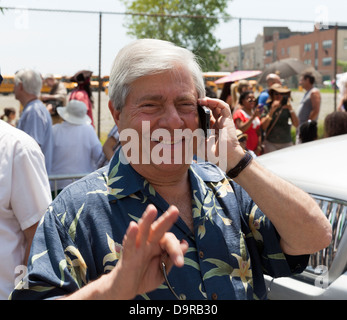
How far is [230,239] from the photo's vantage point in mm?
1771

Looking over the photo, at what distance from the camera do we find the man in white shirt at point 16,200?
7.33 ft

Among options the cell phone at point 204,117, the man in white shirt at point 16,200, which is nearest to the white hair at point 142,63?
the cell phone at point 204,117

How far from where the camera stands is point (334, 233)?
2941mm

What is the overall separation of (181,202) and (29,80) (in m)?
4.12

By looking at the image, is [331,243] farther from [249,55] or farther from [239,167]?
[249,55]

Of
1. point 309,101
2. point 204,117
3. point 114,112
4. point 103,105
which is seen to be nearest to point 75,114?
point 103,105

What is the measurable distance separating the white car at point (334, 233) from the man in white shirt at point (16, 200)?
1317mm

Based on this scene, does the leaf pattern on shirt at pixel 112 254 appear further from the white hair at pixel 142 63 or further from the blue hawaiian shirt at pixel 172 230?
the white hair at pixel 142 63

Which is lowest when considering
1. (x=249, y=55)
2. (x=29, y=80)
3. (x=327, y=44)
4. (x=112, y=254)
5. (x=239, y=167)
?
(x=112, y=254)

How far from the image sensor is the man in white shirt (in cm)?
223

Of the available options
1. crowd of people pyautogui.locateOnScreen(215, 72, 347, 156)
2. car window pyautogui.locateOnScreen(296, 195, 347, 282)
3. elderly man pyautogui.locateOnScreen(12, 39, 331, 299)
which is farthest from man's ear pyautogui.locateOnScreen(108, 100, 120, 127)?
crowd of people pyautogui.locateOnScreen(215, 72, 347, 156)

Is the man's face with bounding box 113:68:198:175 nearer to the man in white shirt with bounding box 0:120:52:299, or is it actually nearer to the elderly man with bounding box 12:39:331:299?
the elderly man with bounding box 12:39:331:299
